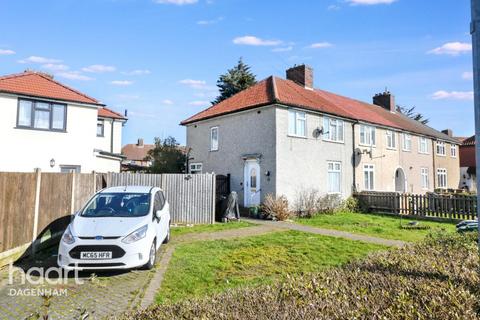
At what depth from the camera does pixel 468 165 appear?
42.8m

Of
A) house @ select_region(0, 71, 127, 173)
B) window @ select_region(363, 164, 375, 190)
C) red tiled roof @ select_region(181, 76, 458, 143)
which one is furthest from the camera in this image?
window @ select_region(363, 164, 375, 190)

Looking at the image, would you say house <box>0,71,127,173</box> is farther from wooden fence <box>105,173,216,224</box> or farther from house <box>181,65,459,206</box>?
wooden fence <box>105,173,216,224</box>

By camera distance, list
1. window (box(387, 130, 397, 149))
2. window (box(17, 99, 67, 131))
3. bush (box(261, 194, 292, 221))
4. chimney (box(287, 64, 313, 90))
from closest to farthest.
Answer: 1. bush (box(261, 194, 292, 221))
2. window (box(17, 99, 67, 131))
3. chimney (box(287, 64, 313, 90))
4. window (box(387, 130, 397, 149))

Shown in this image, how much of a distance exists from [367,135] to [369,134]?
0.30 metres

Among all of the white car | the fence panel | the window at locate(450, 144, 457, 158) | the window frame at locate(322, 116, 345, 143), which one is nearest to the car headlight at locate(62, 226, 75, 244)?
the white car

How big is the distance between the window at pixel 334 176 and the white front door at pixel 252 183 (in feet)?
15.9

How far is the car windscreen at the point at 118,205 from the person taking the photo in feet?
25.5

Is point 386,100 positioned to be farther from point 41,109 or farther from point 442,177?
point 41,109

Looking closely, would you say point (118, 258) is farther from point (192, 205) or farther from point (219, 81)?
point (219, 81)

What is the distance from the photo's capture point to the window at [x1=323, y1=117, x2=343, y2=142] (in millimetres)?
19594

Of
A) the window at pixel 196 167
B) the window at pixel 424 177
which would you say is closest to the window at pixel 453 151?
the window at pixel 424 177

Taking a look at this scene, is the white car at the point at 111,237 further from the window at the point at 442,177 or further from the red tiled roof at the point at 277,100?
the window at the point at 442,177

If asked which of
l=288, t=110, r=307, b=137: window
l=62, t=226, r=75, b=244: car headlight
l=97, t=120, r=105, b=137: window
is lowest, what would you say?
l=62, t=226, r=75, b=244: car headlight

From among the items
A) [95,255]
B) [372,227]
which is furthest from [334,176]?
[95,255]
